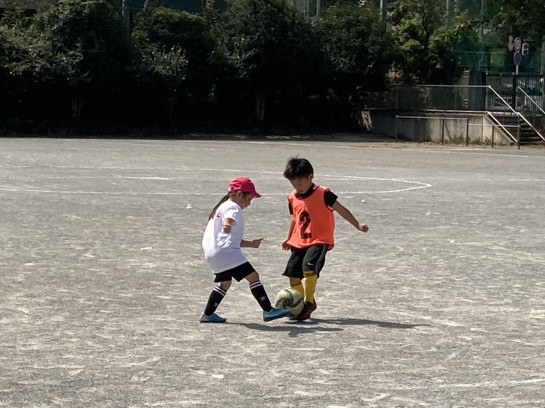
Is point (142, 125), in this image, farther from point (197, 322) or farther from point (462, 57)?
point (197, 322)

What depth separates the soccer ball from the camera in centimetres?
974

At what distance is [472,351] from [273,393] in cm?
200

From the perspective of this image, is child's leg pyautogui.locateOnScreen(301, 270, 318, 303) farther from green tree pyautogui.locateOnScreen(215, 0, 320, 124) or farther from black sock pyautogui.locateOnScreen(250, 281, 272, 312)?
green tree pyautogui.locateOnScreen(215, 0, 320, 124)

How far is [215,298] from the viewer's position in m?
9.70

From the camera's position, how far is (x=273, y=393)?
7332 millimetres

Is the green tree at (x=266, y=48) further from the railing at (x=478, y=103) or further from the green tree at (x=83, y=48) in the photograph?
the green tree at (x=83, y=48)

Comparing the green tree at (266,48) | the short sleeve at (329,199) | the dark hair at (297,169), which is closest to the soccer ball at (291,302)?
the short sleeve at (329,199)

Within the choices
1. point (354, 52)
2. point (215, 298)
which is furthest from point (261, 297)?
point (354, 52)

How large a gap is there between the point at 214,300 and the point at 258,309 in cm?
93

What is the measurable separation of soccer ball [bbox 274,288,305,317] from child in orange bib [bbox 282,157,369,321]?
0.06m

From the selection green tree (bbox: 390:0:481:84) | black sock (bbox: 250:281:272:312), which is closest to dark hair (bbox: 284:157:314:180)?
black sock (bbox: 250:281:272:312)

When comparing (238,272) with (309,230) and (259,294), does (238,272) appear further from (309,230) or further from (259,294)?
(309,230)

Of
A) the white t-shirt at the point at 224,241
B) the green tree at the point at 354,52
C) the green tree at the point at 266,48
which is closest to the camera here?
the white t-shirt at the point at 224,241

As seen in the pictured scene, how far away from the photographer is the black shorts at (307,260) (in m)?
9.87
